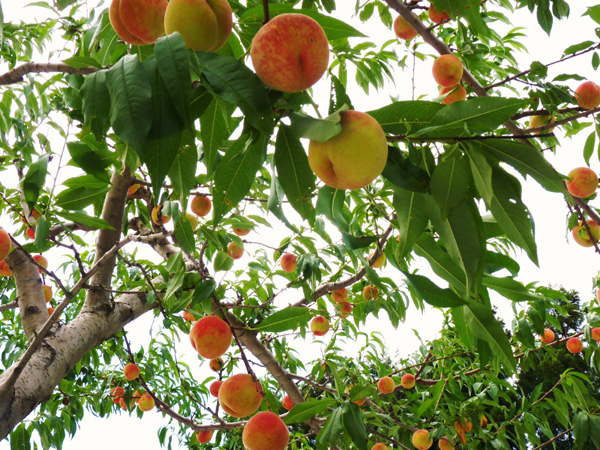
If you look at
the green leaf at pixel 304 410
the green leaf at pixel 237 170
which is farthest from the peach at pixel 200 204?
the green leaf at pixel 237 170

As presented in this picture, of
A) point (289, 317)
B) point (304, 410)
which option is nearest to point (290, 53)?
point (289, 317)

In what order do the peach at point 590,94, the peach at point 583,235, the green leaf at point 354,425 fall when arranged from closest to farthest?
the green leaf at point 354,425, the peach at point 590,94, the peach at point 583,235

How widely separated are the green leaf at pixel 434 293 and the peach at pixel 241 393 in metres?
0.70

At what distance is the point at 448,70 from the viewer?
1331mm

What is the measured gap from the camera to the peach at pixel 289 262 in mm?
2012

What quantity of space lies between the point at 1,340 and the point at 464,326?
8.20ft

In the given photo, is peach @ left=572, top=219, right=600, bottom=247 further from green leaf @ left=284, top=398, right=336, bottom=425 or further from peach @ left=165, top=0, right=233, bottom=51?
peach @ left=165, top=0, right=233, bottom=51

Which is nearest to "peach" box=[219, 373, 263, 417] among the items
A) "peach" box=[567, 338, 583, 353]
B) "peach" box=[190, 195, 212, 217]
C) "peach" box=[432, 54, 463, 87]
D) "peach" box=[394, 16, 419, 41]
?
"peach" box=[190, 195, 212, 217]

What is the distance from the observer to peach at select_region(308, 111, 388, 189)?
48cm

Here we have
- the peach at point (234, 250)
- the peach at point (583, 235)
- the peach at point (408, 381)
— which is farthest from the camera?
the peach at point (408, 381)

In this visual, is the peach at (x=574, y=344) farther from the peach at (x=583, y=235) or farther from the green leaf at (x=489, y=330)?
the green leaf at (x=489, y=330)

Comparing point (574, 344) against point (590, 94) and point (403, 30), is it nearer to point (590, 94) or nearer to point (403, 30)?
point (590, 94)

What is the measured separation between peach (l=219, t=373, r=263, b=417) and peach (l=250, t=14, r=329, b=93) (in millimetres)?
886

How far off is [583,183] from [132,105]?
1813 mm
